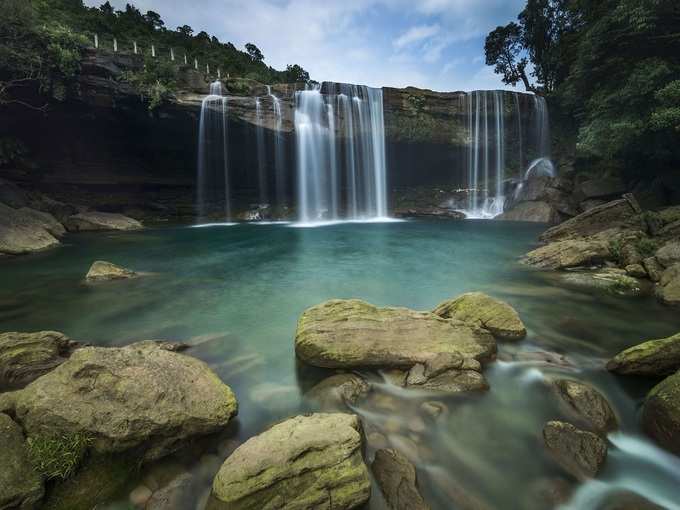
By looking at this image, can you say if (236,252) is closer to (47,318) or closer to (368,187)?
(47,318)

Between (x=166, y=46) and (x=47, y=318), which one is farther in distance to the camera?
(x=166, y=46)

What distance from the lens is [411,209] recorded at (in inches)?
1220

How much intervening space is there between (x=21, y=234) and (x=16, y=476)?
15779 mm

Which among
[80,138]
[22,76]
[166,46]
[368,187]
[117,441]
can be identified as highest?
[166,46]

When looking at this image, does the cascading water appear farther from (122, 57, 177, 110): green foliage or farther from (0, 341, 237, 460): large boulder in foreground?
(0, 341, 237, 460): large boulder in foreground

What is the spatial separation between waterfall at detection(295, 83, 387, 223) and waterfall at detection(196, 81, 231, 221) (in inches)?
209

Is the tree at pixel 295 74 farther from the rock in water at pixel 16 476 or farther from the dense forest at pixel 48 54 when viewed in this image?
the rock in water at pixel 16 476

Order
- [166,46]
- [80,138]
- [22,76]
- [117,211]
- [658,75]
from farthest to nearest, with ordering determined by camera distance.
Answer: [166,46]
[117,211]
[80,138]
[22,76]
[658,75]

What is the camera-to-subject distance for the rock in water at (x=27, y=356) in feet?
13.4

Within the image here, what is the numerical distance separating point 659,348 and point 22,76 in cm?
2578

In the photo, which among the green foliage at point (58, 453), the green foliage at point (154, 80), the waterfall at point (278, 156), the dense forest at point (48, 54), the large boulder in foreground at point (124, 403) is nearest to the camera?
the green foliage at point (58, 453)

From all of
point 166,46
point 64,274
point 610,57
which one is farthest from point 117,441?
point 166,46

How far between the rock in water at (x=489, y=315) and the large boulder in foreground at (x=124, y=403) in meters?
3.85

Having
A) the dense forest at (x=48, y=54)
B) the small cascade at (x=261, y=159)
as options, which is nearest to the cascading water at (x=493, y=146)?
the small cascade at (x=261, y=159)
